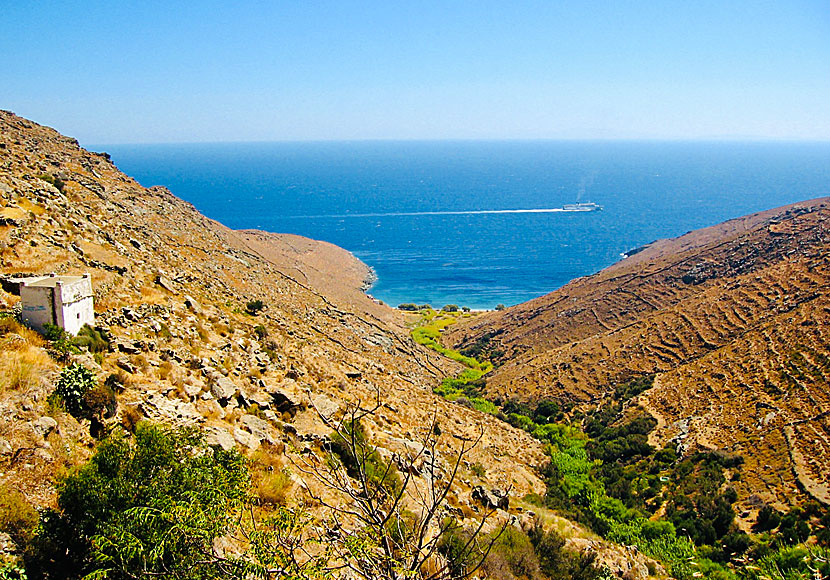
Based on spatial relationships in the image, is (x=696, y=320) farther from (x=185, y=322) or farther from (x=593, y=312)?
(x=185, y=322)

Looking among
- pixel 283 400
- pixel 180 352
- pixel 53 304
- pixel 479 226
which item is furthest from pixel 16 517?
pixel 479 226

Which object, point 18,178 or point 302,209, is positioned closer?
point 18,178

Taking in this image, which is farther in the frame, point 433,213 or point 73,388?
point 433,213

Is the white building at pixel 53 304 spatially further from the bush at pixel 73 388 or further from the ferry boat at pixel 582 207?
the ferry boat at pixel 582 207

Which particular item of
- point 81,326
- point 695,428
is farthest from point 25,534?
point 695,428

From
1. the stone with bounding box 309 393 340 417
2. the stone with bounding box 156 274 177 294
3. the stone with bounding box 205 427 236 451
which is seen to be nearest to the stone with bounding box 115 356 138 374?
the stone with bounding box 205 427 236 451

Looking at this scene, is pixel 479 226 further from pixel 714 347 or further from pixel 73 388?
pixel 73 388
